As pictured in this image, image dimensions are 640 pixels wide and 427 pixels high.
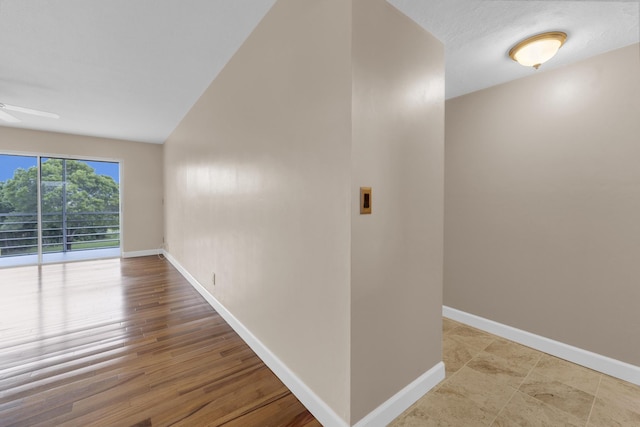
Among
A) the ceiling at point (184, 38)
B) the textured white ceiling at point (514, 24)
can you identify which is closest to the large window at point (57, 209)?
the ceiling at point (184, 38)

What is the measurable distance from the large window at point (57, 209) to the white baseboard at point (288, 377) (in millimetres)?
4568

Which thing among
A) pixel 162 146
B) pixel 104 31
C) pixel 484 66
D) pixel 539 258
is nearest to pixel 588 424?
A: pixel 539 258

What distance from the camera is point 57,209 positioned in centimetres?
504

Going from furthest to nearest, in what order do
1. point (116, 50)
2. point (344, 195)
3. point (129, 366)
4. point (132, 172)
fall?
1. point (132, 172)
2. point (116, 50)
3. point (129, 366)
4. point (344, 195)

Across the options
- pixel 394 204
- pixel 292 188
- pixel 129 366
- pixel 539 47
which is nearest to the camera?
pixel 394 204

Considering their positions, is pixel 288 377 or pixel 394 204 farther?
pixel 288 377

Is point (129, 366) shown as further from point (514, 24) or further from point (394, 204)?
point (514, 24)

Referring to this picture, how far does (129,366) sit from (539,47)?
3.58m

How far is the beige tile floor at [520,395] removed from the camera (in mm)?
1462

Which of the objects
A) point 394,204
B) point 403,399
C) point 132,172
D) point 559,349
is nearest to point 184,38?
point 394,204

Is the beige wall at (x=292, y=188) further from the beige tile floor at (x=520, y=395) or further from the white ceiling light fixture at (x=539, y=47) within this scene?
the white ceiling light fixture at (x=539, y=47)

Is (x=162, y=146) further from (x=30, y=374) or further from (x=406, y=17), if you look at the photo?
(x=406, y=17)

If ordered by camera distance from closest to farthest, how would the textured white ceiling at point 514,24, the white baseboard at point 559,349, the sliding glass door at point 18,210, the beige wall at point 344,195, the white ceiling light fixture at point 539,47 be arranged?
the beige wall at point 344,195 → the textured white ceiling at point 514,24 → the white ceiling light fixture at point 539,47 → the white baseboard at point 559,349 → the sliding glass door at point 18,210

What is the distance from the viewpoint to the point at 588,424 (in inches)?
56.8
